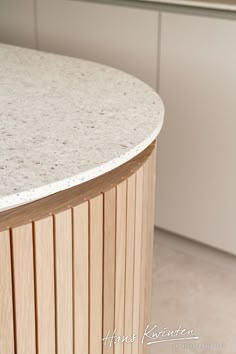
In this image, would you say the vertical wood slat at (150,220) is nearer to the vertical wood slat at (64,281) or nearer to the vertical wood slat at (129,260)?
the vertical wood slat at (129,260)

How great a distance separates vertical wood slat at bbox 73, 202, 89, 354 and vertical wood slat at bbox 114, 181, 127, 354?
10cm

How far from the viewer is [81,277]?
1.18 metres

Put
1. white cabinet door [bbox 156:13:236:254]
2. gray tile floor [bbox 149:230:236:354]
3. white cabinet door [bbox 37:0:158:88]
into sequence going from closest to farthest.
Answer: gray tile floor [bbox 149:230:236:354], white cabinet door [bbox 156:13:236:254], white cabinet door [bbox 37:0:158:88]

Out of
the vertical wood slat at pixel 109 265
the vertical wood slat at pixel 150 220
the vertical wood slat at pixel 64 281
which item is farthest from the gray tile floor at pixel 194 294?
the vertical wood slat at pixel 64 281

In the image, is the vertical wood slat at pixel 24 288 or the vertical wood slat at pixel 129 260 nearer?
the vertical wood slat at pixel 24 288

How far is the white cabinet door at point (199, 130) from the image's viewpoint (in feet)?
7.41

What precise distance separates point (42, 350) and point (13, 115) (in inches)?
20.1

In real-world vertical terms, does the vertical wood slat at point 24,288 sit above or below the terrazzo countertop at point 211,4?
below

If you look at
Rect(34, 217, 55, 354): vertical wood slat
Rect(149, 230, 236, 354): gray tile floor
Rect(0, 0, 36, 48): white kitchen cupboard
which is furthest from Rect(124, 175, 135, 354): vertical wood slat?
Rect(0, 0, 36, 48): white kitchen cupboard

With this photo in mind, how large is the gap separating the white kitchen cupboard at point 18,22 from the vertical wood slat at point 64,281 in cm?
191

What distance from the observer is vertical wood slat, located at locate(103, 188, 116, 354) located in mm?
1190

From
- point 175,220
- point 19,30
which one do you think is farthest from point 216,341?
point 19,30

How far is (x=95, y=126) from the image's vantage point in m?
1.30

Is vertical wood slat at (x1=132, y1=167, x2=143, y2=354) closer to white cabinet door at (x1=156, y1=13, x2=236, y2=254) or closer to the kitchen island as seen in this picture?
the kitchen island
